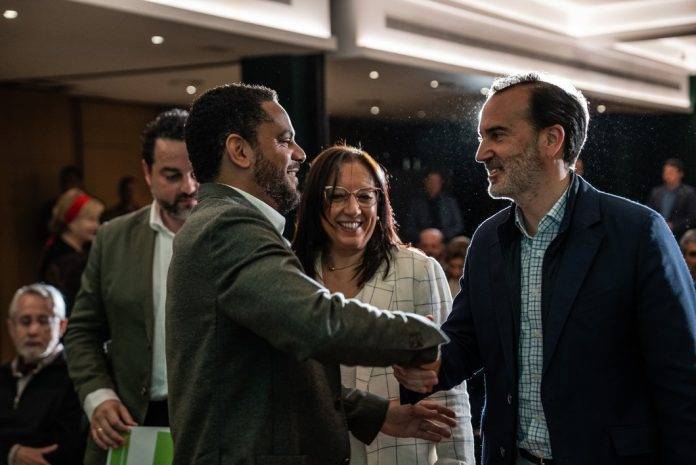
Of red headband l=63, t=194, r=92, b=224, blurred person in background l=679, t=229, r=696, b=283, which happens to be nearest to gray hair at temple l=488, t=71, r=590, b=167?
blurred person in background l=679, t=229, r=696, b=283

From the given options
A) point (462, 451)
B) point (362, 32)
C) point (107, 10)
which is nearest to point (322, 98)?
point (362, 32)

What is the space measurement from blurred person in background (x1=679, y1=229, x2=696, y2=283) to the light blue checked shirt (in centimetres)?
50

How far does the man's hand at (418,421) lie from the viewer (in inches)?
87.4

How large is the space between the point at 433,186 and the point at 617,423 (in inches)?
51.7

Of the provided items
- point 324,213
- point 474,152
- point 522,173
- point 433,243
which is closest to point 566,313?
point 522,173

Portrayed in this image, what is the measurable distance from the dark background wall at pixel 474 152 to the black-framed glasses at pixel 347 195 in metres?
0.44

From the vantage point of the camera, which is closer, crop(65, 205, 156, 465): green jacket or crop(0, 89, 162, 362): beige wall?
crop(65, 205, 156, 465): green jacket

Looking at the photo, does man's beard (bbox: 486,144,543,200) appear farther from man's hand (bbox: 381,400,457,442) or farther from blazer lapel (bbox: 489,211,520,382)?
man's hand (bbox: 381,400,457,442)

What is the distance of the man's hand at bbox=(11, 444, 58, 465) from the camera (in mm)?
3523

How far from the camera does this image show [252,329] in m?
1.61

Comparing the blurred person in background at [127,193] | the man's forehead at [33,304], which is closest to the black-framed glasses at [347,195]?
the man's forehead at [33,304]

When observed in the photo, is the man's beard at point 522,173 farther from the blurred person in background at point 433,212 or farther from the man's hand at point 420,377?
the blurred person in background at point 433,212

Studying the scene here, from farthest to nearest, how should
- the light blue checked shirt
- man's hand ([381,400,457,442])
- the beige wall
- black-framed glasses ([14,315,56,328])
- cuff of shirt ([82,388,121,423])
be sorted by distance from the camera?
the beige wall, black-framed glasses ([14,315,56,328]), cuff of shirt ([82,388,121,423]), man's hand ([381,400,457,442]), the light blue checked shirt

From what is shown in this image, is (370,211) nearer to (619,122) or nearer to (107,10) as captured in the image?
(619,122)
